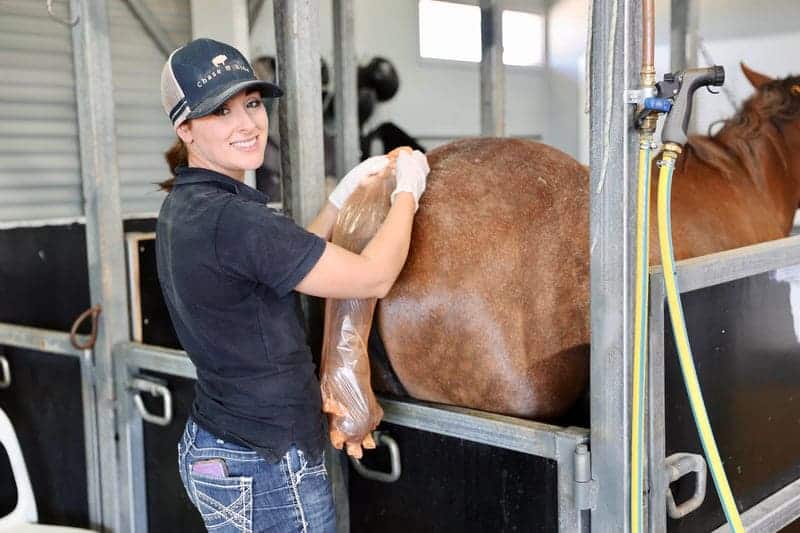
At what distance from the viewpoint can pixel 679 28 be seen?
10.4 feet

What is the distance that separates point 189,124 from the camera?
1127 millimetres

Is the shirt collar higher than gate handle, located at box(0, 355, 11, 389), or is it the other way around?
the shirt collar

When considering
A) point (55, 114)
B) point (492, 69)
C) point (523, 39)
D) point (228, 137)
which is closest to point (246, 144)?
point (228, 137)

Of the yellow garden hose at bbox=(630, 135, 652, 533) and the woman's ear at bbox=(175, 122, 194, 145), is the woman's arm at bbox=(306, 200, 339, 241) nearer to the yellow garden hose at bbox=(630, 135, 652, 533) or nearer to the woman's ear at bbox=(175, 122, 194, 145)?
the woman's ear at bbox=(175, 122, 194, 145)

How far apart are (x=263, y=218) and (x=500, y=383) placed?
0.40m

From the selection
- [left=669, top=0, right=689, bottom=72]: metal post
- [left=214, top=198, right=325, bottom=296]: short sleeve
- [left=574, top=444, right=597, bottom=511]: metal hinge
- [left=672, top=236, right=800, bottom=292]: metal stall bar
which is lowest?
[left=574, top=444, right=597, bottom=511]: metal hinge

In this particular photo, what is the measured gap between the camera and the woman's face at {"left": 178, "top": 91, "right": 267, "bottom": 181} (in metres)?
1.11

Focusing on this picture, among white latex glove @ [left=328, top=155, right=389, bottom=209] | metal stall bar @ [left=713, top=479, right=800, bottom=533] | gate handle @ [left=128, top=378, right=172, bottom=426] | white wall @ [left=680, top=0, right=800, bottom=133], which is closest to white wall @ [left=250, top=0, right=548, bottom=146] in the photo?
white wall @ [left=680, top=0, right=800, bottom=133]

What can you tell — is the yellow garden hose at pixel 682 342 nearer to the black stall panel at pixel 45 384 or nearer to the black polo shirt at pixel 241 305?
the black polo shirt at pixel 241 305

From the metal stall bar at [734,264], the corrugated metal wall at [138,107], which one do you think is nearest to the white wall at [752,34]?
the corrugated metal wall at [138,107]

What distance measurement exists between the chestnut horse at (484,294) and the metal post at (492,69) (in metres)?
1.35

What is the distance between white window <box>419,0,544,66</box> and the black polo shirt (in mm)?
4026

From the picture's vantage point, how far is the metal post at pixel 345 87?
2.22 m

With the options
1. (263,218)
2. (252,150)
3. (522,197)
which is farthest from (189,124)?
(522,197)
